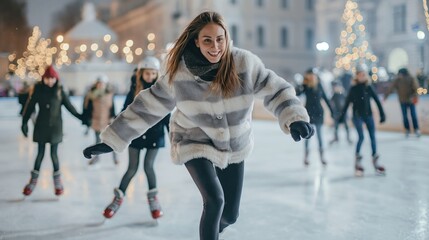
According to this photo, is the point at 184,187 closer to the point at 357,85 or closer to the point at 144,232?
the point at 144,232

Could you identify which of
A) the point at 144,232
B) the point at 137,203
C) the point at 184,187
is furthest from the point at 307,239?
the point at 184,187

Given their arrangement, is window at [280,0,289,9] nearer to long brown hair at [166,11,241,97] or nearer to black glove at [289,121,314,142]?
long brown hair at [166,11,241,97]

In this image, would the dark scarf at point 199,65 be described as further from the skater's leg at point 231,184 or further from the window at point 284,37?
the window at point 284,37

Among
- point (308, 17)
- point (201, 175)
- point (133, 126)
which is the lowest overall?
point (201, 175)

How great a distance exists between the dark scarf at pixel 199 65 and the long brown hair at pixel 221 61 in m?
0.04

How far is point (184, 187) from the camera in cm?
619

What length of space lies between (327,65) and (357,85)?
2902 centimetres

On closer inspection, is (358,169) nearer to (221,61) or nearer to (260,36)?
(221,61)

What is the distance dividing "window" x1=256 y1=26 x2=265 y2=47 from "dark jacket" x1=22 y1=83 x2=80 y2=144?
117ft

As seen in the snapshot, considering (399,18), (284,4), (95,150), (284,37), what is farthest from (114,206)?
(284,4)

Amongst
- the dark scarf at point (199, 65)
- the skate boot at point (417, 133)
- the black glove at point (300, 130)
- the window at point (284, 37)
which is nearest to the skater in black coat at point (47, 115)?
the dark scarf at point (199, 65)

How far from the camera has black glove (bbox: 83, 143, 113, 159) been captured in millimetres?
3027

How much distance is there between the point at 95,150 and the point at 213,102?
0.77 metres

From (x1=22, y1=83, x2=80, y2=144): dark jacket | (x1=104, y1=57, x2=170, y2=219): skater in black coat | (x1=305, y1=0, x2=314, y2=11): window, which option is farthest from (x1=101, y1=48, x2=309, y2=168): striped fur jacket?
(x1=305, y1=0, x2=314, y2=11): window
